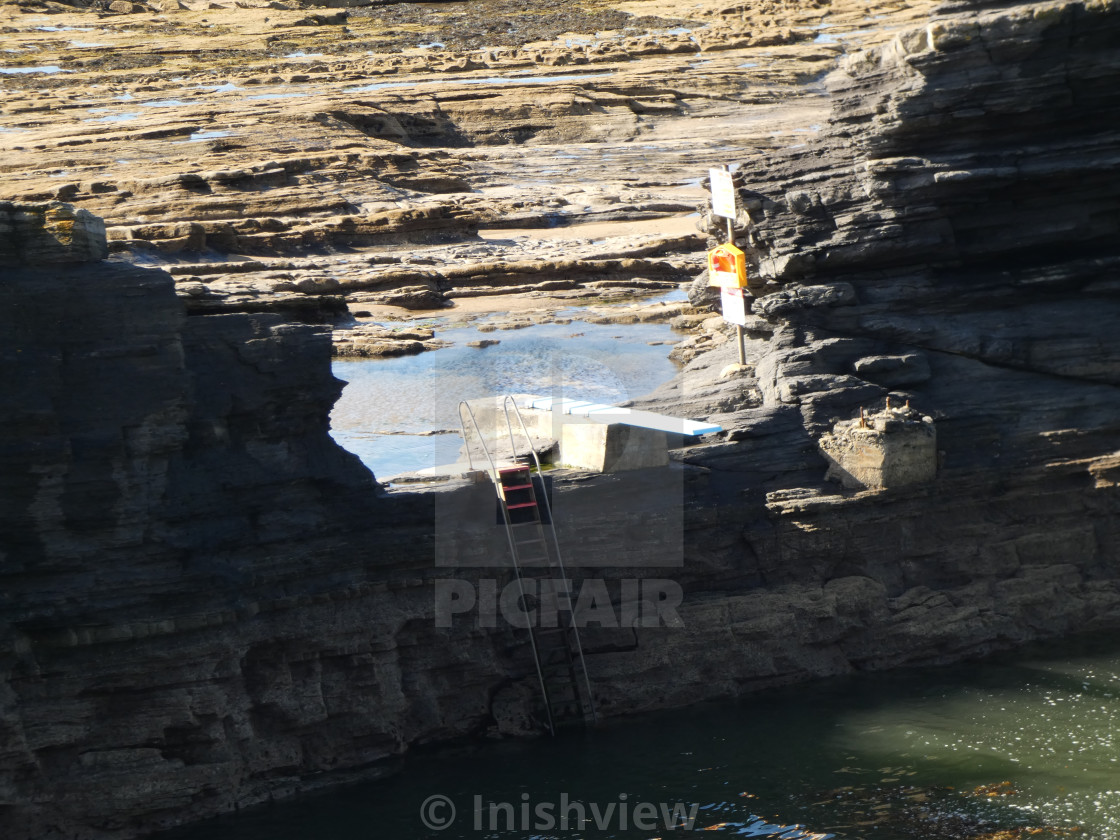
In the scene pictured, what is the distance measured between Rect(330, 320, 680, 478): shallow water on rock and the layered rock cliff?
2.39m

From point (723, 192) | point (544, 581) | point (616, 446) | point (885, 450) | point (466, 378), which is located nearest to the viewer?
point (544, 581)

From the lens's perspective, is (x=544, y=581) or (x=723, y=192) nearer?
(x=544, y=581)

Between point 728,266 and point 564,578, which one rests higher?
point 728,266

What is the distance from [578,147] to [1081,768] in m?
34.9

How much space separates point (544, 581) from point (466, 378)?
827 centimetres

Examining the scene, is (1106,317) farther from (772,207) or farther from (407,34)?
(407,34)

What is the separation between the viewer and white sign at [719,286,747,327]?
2050 centimetres

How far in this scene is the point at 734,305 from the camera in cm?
2064

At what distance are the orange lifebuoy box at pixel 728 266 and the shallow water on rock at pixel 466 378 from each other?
2916 millimetres

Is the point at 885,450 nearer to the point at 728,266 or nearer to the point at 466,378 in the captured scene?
the point at 728,266

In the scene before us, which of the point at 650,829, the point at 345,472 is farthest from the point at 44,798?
the point at 650,829

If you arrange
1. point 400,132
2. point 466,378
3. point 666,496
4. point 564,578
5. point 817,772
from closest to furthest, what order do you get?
point 817,772 < point 564,578 < point 666,496 < point 466,378 < point 400,132

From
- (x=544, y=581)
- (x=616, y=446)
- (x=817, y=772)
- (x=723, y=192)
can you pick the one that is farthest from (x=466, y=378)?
(x=817, y=772)

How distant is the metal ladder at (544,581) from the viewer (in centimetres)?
1755
